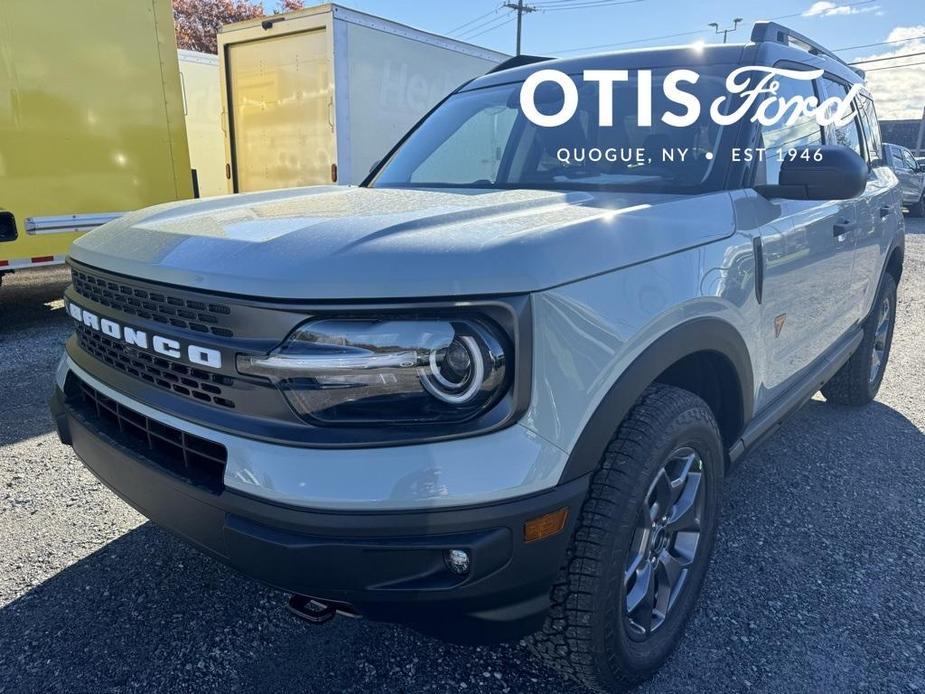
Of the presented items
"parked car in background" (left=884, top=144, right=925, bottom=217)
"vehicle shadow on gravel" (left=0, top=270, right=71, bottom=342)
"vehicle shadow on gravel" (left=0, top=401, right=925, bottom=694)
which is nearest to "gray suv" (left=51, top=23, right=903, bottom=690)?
"vehicle shadow on gravel" (left=0, top=401, right=925, bottom=694)

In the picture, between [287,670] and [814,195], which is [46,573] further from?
[814,195]

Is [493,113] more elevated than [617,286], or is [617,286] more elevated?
[493,113]

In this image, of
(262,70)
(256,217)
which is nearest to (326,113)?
(262,70)

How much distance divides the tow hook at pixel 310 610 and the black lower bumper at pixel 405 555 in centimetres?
13

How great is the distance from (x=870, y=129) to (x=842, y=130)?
101 cm

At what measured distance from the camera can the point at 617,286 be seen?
1.74 metres

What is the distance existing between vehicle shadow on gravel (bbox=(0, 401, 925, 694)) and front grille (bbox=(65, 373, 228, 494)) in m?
0.71

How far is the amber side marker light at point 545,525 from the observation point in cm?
153

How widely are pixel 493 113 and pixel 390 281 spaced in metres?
2.02

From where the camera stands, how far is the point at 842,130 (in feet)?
11.7

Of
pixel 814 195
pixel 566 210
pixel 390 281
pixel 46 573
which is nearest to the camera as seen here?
pixel 390 281

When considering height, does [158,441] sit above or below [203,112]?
below

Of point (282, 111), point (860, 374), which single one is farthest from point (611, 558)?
point (282, 111)

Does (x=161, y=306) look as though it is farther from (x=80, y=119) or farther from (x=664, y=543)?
(x=80, y=119)
